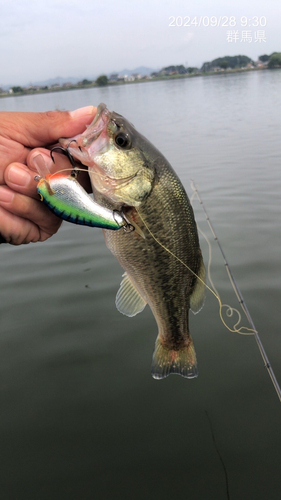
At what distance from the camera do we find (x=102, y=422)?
12.6 ft

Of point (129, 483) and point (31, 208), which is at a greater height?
point (31, 208)

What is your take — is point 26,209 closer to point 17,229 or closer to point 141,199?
point 17,229

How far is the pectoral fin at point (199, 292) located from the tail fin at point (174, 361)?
34cm

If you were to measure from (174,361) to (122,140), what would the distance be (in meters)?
1.63

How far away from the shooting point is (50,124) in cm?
239

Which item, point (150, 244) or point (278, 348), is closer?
point (150, 244)

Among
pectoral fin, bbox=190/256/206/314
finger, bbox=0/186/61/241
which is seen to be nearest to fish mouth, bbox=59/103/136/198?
finger, bbox=0/186/61/241

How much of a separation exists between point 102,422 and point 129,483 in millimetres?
672

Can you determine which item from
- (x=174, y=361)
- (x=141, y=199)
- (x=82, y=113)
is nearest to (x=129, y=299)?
(x=174, y=361)

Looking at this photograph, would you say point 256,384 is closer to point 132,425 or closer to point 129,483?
point 132,425

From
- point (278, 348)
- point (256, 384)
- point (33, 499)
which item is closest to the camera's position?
point (33, 499)

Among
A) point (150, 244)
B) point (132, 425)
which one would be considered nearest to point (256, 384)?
point (132, 425)

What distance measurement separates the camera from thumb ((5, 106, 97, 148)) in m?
2.36

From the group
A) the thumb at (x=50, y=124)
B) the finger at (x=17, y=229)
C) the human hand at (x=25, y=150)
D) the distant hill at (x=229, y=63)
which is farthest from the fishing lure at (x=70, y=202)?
the distant hill at (x=229, y=63)
